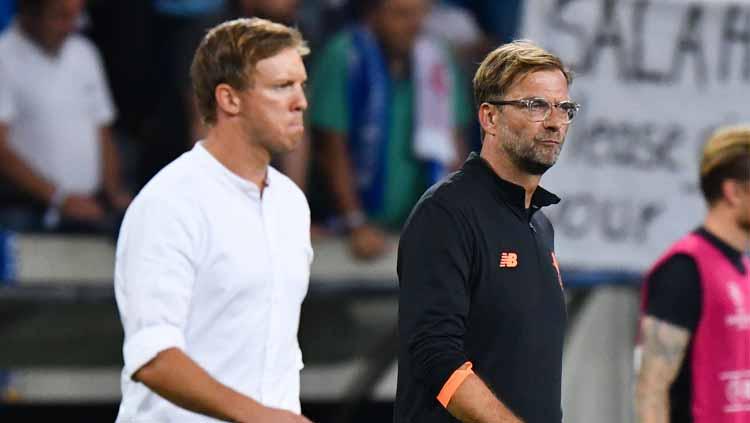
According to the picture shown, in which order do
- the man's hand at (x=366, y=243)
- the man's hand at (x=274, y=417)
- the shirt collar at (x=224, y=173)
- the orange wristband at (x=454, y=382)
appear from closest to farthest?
the orange wristband at (x=454, y=382)
the man's hand at (x=274, y=417)
the shirt collar at (x=224, y=173)
the man's hand at (x=366, y=243)

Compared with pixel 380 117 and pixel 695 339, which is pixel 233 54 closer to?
pixel 695 339

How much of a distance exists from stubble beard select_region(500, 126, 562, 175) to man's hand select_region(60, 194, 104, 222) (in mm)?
3823

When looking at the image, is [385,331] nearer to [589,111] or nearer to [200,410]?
[589,111]

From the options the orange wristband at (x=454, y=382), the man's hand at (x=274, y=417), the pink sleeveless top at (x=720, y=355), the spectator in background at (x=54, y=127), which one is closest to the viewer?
the orange wristband at (x=454, y=382)

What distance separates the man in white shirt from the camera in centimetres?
370

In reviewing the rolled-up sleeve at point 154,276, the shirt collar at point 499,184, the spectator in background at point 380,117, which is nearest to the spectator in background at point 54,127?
the spectator in background at point 380,117

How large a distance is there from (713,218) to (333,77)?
2.78 meters

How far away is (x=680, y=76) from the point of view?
759 cm

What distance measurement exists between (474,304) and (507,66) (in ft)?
1.76

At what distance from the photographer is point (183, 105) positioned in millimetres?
7344

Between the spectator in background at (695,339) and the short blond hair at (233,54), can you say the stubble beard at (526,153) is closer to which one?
the short blond hair at (233,54)

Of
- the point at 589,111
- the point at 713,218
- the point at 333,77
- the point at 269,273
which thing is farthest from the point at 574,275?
the point at 269,273

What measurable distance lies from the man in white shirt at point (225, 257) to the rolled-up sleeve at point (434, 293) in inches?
15.4

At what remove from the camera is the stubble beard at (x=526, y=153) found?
360cm
